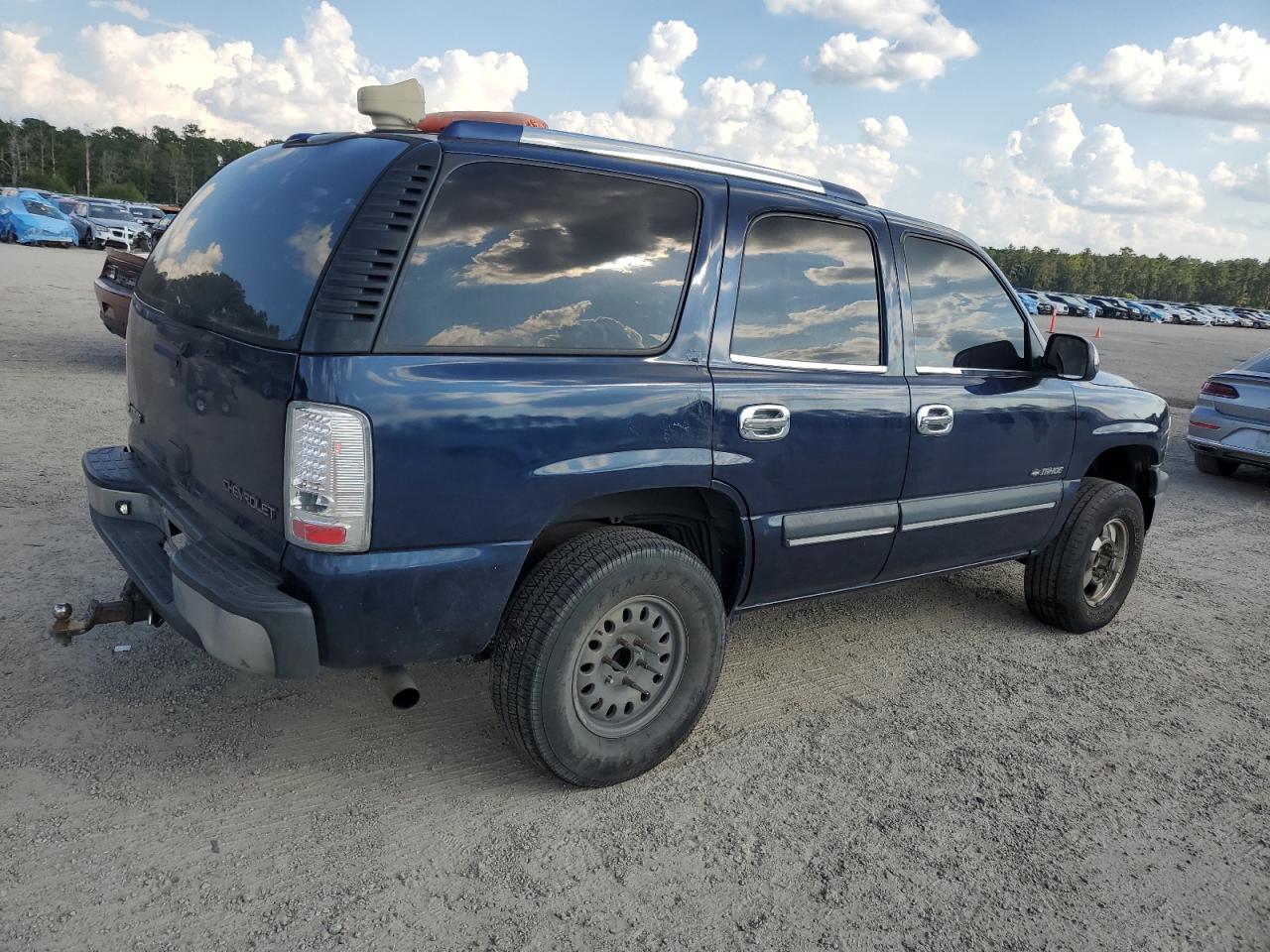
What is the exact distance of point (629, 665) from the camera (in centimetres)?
304

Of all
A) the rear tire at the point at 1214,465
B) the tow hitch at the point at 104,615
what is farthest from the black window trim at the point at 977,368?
the rear tire at the point at 1214,465

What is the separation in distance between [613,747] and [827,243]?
6.33 feet

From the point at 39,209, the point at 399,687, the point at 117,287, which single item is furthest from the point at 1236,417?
the point at 39,209

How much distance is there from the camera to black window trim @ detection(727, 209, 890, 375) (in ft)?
10.3

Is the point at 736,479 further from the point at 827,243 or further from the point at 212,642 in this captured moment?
the point at 212,642

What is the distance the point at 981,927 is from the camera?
2.52 m

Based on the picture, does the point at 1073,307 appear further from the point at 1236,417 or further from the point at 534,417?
the point at 534,417

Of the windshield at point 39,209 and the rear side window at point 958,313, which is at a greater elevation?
the windshield at point 39,209

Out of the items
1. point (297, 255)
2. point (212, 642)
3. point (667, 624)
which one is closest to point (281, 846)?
point (212, 642)

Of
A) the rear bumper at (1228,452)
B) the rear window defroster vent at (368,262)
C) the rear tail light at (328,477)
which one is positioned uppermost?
the rear window defroster vent at (368,262)

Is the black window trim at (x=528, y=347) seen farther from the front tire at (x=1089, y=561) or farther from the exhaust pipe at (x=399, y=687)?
the front tire at (x=1089, y=561)

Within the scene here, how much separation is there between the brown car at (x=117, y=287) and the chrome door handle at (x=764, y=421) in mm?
7180

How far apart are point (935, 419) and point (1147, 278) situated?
461 ft

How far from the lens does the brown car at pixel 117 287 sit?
837 cm
